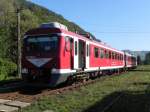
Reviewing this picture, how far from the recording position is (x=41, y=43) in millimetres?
20391

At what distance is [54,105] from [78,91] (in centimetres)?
508

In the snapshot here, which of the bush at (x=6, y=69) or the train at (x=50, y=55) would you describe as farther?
the bush at (x=6, y=69)

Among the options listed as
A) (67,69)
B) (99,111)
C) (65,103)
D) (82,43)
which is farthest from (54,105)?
(82,43)

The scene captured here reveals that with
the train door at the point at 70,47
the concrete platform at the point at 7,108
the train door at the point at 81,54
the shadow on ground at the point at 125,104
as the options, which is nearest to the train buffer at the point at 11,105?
the concrete platform at the point at 7,108

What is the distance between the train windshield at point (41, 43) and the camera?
20.0 meters

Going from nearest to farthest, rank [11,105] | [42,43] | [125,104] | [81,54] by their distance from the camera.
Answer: [11,105], [125,104], [42,43], [81,54]

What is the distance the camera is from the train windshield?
1997 centimetres

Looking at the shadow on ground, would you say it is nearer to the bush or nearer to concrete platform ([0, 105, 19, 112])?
concrete platform ([0, 105, 19, 112])

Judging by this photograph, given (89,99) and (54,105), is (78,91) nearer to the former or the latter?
(89,99)

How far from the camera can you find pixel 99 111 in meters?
14.0

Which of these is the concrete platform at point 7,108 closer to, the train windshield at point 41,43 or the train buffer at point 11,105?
the train buffer at point 11,105

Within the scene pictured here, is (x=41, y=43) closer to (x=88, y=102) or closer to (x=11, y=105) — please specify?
(x=88, y=102)

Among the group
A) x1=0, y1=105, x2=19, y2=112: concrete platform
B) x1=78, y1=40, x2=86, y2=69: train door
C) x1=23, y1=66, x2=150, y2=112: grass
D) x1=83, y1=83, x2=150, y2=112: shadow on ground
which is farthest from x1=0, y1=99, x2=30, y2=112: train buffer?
x1=78, y1=40, x2=86, y2=69: train door

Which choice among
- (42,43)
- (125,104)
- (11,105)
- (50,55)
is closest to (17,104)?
(11,105)
